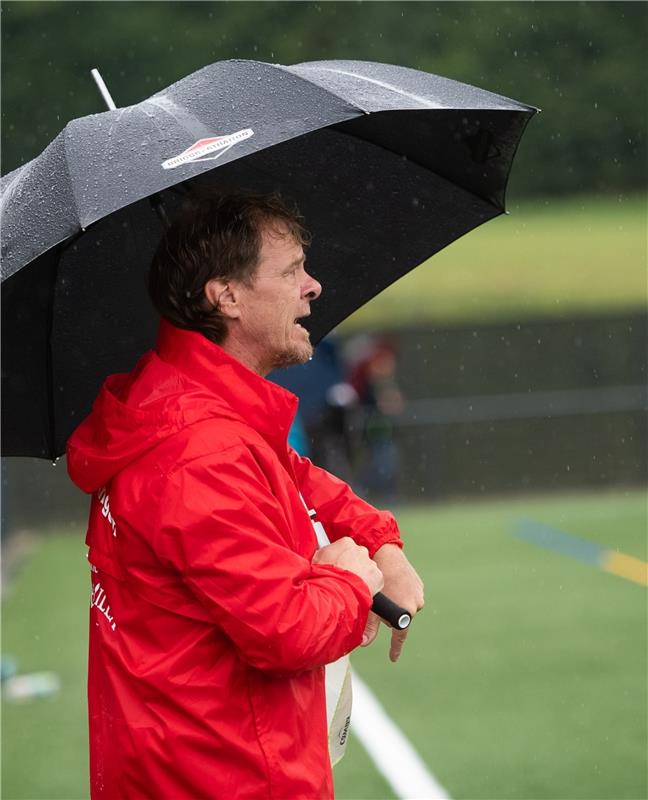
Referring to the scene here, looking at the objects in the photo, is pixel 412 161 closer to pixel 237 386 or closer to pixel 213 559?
pixel 237 386

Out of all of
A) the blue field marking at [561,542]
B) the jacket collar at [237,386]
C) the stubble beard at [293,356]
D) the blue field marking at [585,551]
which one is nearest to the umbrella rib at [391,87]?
the stubble beard at [293,356]

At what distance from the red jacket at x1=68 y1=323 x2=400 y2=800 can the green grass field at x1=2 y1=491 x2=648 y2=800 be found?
10.9 ft

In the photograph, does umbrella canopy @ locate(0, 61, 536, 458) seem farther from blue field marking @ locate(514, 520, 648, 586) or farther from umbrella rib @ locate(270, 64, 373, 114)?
blue field marking @ locate(514, 520, 648, 586)

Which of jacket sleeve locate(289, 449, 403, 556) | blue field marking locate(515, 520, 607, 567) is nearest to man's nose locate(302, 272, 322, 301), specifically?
jacket sleeve locate(289, 449, 403, 556)

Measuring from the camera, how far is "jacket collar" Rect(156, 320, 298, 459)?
3.03 metres

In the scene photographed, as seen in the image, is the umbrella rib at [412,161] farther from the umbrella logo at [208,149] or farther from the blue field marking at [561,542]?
the blue field marking at [561,542]

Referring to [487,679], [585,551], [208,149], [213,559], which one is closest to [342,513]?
[213,559]

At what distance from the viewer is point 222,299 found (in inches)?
125

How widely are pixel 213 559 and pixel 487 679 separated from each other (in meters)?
5.74

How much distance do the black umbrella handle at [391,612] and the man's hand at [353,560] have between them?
33 mm

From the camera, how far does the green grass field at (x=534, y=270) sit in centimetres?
3472

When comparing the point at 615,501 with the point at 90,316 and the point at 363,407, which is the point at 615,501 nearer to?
the point at 363,407

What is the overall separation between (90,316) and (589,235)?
42581 millimetres

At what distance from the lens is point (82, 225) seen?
294 cm
